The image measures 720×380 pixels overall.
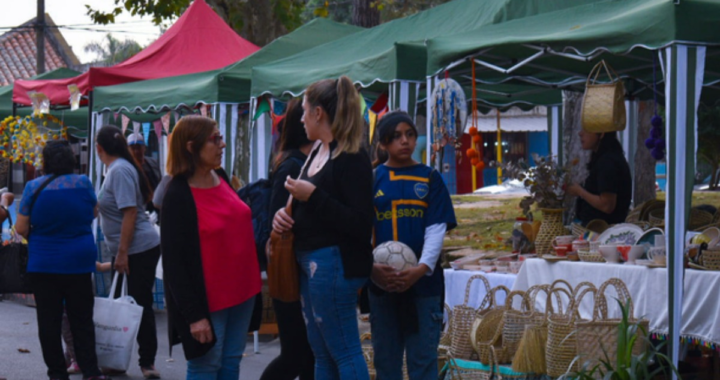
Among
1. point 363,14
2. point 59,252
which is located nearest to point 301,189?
point 59,252

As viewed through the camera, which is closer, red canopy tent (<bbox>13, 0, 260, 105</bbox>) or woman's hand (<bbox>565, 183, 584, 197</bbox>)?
woman's hand (<bbox>565, 183, 584, 197</bbox>)

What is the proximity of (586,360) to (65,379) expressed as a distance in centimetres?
355

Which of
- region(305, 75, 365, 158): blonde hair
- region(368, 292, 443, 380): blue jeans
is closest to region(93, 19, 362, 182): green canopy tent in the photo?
region(368, 292, 443, 380): blue jeans

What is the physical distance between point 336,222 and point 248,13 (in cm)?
1404

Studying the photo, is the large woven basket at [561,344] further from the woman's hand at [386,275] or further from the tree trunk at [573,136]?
the tree trunk at [573,136]

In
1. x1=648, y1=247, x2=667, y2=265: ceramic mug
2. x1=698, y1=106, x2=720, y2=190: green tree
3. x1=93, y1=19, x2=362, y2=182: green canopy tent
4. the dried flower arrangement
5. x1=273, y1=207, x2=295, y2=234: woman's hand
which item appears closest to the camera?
x1=273, y1=207, x2=295, y2=234: woman's hand

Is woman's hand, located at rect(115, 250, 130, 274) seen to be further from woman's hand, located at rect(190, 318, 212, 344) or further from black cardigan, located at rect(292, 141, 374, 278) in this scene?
black cardigan, located at rect(292, 141, 374, 278)

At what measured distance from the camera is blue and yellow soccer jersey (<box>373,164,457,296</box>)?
4473mm

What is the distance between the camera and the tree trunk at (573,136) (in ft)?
36.6

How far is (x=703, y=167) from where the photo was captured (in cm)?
4403

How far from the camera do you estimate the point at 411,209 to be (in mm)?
4484

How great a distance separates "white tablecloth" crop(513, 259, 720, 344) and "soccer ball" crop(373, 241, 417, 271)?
6.73 ft

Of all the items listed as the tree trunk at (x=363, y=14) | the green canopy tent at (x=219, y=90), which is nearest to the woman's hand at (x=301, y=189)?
the green canopy tent at (x=219, y=90)

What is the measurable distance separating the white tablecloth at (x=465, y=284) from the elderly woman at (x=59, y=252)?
8.81ft
